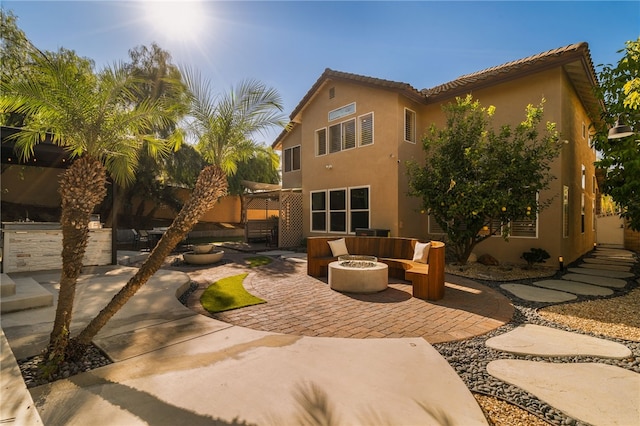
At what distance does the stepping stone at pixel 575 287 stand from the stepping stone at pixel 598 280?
1.47 ft

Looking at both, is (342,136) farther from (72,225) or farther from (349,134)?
(72,225)

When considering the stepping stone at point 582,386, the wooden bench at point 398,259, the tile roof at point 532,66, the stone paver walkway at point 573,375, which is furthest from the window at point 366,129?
the stepping stone at point 582,386

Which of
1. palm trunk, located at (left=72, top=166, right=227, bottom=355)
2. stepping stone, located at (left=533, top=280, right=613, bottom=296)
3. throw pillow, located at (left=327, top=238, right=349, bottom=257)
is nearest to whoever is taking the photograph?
palm trunk, located at (left=72, top=166, right=227, bottom=355)

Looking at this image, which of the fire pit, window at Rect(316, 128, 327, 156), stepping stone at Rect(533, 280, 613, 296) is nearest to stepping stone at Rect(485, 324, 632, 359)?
the fire pit

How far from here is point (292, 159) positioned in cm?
1777

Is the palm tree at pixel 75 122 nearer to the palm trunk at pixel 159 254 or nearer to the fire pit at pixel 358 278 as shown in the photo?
the palm trunk at pixel 159 254

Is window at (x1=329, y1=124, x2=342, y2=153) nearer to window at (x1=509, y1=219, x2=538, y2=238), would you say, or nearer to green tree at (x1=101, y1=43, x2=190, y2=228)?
green tree at (x1=101, y1=43, x2=190, y2=228)

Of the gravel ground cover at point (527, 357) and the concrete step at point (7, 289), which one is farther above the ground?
the concrete step at point (7, 289)

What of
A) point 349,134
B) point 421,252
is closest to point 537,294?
point 421,252

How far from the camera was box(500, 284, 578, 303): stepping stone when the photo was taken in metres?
6.40

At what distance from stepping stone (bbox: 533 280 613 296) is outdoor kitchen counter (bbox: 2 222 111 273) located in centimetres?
1273

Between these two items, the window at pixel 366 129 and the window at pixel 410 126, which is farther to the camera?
the window at pixel 366 129

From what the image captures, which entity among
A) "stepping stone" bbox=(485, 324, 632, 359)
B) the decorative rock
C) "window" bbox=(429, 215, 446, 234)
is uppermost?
"window" bbox=(429, 215, 446, 234)

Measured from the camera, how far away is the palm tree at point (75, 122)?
10.3 feet
